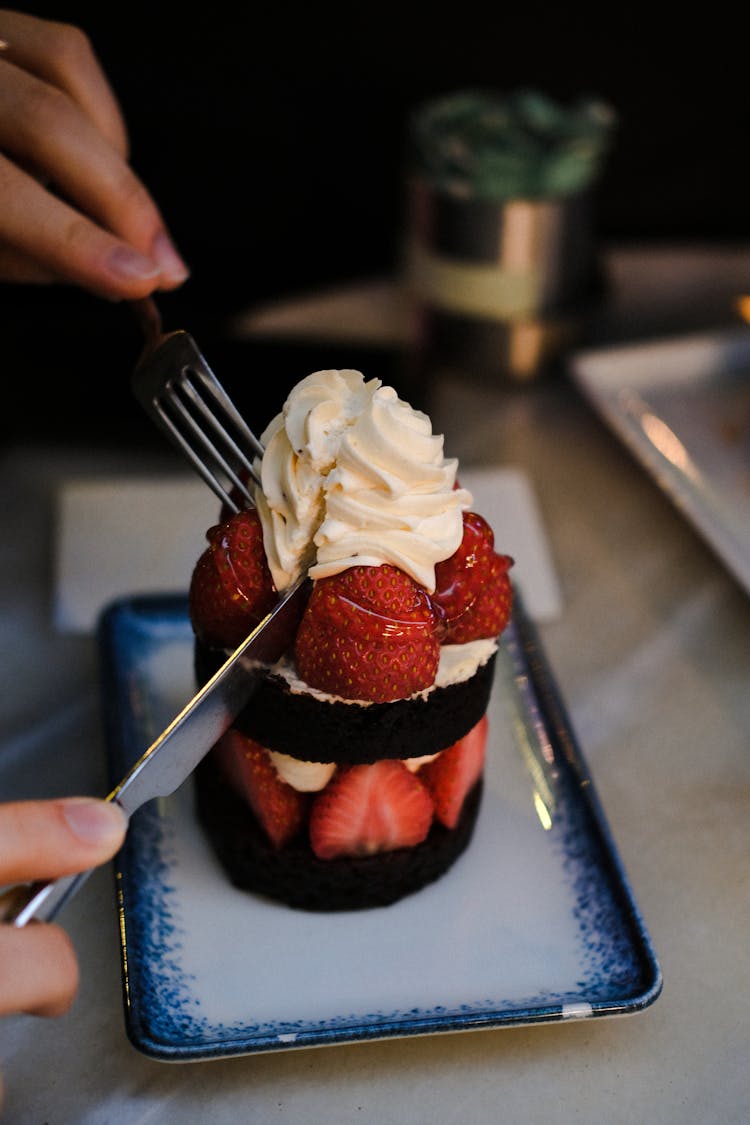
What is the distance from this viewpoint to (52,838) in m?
0.73

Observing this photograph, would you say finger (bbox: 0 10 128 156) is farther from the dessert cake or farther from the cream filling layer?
the cream filling layer

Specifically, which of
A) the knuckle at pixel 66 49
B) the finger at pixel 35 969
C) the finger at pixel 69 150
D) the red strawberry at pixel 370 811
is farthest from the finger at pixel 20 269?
the finger at pixel 35 969

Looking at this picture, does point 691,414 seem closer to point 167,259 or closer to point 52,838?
point 167,259

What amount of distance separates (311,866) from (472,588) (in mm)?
300

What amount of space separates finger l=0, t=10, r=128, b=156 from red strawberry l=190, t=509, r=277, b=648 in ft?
1.90

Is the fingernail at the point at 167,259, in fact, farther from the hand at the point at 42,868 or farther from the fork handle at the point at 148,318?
the hand at the point at 42,868

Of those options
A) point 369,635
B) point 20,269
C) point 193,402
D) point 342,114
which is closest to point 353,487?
point 369,635

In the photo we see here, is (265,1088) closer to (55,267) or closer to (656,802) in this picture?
(656,802)

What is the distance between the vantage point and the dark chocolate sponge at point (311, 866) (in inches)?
40.6

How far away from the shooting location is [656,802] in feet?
3.94

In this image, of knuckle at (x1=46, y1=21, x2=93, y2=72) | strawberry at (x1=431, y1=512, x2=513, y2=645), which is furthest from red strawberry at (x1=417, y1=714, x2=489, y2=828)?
knuckle at (x1=46, y1=21, x2=93, y2=72)

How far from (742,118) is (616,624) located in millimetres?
1428

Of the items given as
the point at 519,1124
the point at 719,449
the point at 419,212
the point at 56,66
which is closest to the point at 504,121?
the point at 419,212

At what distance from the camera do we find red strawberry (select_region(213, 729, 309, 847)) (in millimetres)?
1018
